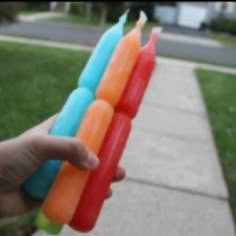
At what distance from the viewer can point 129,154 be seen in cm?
567

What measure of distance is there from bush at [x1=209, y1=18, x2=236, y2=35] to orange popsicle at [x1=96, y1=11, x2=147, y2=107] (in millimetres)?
34664

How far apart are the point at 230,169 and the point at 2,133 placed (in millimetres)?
2001

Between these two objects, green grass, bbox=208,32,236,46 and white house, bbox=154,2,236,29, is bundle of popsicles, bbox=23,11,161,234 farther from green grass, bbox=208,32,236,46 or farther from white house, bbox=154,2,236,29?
white house, bbox=154,2,236,29

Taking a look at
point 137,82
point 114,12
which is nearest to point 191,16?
point 114,12

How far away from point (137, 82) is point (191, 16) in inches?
1702

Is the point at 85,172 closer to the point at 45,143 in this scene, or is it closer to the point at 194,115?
the point at 45,143

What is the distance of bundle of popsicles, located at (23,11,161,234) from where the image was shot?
6.45ft

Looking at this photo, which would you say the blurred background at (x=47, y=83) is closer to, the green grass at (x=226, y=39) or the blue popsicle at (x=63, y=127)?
the blue popsicle at (x=63, y=127)

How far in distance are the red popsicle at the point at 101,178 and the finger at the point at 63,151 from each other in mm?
72

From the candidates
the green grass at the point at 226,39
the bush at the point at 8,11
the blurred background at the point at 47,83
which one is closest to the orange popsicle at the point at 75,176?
the blurred background at the point at 47,83

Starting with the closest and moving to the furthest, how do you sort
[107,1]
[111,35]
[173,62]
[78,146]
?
[78,146], [111,35], [173,62], [107,1]

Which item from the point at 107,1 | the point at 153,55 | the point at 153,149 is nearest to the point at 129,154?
the point at 153,149

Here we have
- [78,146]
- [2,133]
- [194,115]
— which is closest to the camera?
[78,146]

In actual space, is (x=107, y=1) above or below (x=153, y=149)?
below
